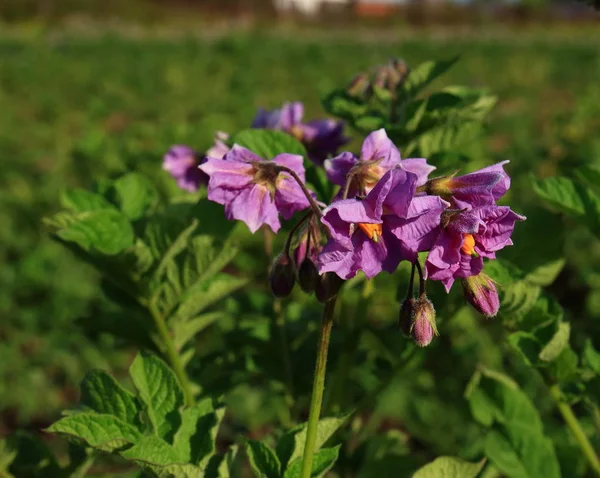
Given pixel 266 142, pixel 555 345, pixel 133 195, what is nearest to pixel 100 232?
pixel 133 195

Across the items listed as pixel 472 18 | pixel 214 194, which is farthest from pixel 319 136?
pixel 472 18

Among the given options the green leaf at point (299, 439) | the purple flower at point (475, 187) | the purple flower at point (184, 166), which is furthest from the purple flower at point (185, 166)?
the purple flower at point (475, 187)

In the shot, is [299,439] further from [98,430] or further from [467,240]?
[467,240]

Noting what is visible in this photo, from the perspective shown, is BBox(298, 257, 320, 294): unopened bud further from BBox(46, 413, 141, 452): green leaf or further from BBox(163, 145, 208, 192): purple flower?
BBox(163, 145, 208, 192): purple flower

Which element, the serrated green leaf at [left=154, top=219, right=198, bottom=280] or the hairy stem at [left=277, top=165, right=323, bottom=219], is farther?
the serrated green leaf at [left=154, top=219, right=198, bottom=280]

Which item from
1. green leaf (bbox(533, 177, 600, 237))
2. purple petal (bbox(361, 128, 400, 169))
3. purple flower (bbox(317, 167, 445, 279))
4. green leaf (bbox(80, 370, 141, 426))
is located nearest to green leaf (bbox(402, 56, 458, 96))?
green leaf (bbox(533, 177, 600, 237))

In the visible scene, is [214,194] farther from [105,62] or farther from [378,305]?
[105,62]
